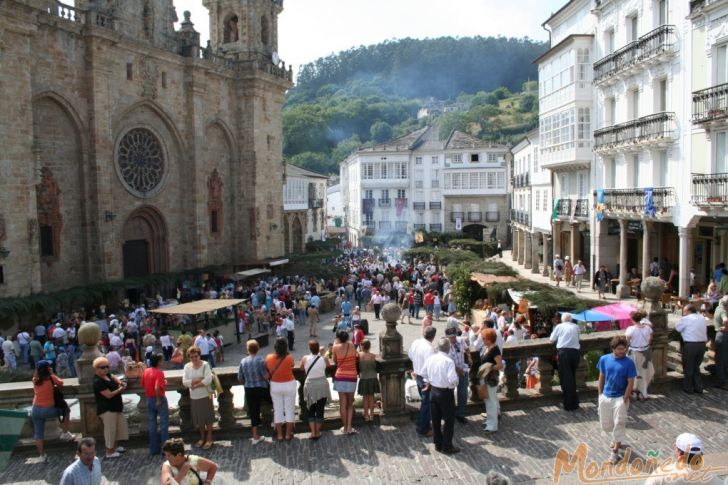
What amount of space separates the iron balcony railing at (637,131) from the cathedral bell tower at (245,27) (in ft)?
74.1

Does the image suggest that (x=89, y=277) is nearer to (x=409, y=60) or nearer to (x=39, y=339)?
(x=39, y=339)

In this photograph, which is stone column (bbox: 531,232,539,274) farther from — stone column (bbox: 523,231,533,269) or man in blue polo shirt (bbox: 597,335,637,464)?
man in blue polo shirt (bbox: 597,335,637,464)

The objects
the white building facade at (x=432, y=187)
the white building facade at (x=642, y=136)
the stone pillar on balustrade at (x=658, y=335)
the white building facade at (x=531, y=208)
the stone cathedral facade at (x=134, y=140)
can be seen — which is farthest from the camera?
the white building facade at (x=432, y=187)

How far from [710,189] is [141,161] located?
1006 inches

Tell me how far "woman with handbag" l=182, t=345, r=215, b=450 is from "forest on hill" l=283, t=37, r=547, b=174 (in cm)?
11008

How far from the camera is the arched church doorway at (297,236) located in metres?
58.9

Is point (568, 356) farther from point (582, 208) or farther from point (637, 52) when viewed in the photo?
point (582, 208)

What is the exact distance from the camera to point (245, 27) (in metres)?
41.7

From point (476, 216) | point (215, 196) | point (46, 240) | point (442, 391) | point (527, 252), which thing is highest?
point (215, 196)

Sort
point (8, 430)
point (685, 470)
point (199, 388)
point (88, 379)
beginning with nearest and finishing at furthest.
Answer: point (685, 470), point (8, 430), point (199, 388), point (88, 379)

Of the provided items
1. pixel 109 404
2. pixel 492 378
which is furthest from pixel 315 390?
pixel 109 404

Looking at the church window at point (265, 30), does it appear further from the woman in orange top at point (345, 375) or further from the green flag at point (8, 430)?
the green flag at point (8, 430)

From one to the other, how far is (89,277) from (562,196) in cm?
2309

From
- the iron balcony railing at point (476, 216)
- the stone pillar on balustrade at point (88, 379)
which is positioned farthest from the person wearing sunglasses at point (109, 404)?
the iron balcony railing at point (476, 216)
